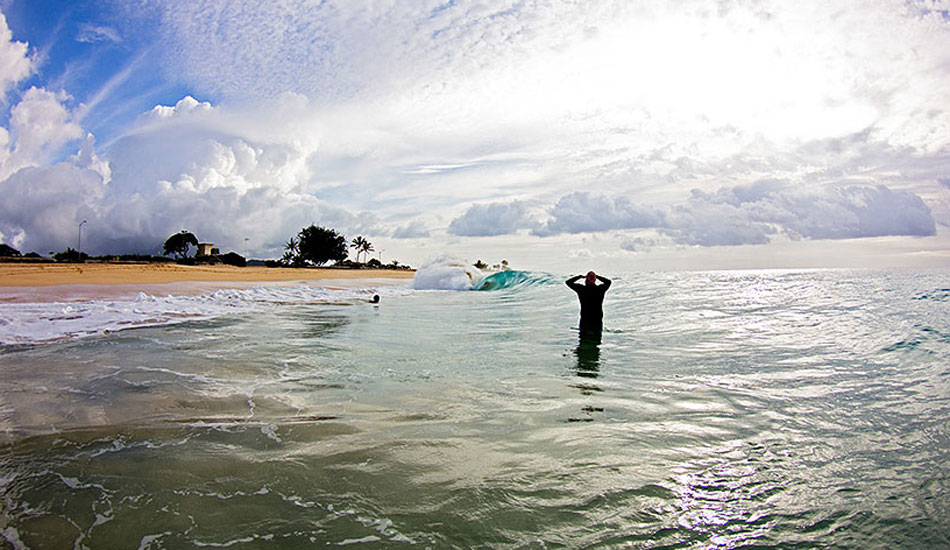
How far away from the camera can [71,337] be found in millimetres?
8859

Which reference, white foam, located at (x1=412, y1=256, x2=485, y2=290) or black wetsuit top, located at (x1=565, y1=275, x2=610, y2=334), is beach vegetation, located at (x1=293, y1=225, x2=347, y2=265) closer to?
white foam, located at (x1=412, y1=256, x2=485, y2=290)

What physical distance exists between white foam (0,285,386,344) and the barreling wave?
1888 cm

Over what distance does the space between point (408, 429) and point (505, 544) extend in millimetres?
1901

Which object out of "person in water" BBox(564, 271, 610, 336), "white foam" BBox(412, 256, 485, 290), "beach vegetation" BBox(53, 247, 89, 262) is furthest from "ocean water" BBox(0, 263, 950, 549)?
"beach vegetation" BBox(53, 247, 89, 262)

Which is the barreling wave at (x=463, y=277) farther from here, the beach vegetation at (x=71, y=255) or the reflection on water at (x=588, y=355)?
the beach vegetation at (x=71, y=255)

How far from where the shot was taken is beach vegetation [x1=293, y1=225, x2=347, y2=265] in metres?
80.5

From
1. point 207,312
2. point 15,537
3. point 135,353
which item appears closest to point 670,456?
point 15,537

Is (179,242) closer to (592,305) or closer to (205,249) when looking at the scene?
(205,249)

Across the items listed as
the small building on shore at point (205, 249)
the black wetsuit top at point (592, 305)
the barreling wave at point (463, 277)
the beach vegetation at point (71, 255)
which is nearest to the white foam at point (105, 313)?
the black wetsuit top at point (592, 305)

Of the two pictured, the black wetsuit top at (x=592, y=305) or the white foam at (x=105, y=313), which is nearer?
the white foam at (x=105, y=313)

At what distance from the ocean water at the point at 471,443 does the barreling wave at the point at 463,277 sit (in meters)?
27.0

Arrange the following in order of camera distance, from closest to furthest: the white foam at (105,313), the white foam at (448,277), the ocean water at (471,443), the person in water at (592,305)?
1. the ocean water at (471,443)
2. the white foam at (105,313)
3. the person in water at (592,305)
4. the white foam at (448,277)

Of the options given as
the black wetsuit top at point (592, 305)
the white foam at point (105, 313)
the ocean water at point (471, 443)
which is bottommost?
the white foam at point (105, 313)

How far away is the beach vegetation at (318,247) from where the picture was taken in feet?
264
